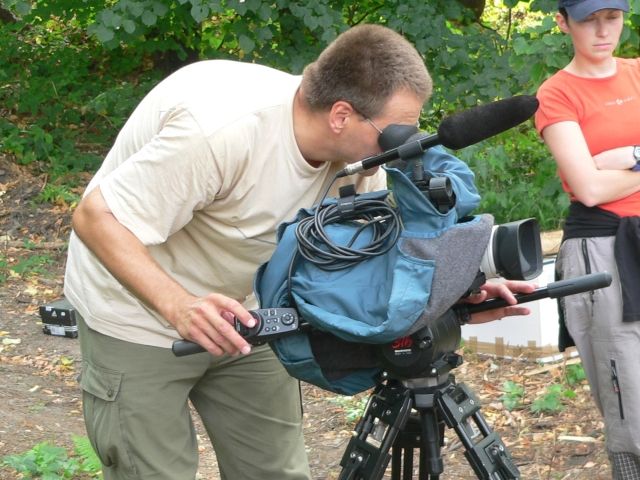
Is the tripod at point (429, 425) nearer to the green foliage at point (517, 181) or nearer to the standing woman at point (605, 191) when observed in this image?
the standing woman at point (605, 191)

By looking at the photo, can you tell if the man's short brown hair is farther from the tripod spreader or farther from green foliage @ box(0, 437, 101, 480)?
green foliage @ box(0, 437, 101, 480)

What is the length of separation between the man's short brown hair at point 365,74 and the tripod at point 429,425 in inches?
25.9

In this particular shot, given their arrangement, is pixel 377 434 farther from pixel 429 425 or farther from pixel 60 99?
pixel 60 99

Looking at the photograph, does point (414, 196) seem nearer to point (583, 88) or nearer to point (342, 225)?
point (342, 225)

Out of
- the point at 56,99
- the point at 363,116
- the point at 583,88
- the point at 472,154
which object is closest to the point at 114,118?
the point at 56,99

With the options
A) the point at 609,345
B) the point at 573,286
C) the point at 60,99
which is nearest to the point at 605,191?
the point at 609,345

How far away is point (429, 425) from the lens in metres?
2.33

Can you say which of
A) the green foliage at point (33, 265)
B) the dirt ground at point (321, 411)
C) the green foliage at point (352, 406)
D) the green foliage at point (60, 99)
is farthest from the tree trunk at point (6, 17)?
the green foliage at point (352, 406)

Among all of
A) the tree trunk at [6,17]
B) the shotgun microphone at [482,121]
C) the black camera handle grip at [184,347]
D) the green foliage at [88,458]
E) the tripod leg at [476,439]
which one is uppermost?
the shotgun microphone at [482,121]

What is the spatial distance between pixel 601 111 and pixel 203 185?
1510 mm

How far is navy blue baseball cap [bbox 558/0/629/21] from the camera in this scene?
3.29m

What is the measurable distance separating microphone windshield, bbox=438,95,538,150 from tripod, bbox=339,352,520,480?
53cm

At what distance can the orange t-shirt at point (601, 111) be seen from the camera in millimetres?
3307

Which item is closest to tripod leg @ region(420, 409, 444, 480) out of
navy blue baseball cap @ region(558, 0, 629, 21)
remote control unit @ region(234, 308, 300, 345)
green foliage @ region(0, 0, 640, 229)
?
remote control unit @ region(234, 308, 300, 345)
